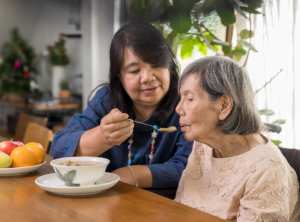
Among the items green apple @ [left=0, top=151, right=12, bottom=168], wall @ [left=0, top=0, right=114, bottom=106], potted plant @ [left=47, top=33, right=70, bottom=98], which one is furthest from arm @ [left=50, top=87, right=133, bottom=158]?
potted plant @ [left=47, top=33, right=70, bottom=98]

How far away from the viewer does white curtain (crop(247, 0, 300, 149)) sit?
85.7 inches

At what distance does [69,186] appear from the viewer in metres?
1.11

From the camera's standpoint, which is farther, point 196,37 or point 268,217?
point 196,37

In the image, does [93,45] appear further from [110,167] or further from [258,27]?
[110,167]

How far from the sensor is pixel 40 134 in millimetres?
2176

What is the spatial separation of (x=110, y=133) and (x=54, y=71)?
476 cm


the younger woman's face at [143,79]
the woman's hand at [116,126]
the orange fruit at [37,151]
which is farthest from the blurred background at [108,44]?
the orange fruit at [37,151]

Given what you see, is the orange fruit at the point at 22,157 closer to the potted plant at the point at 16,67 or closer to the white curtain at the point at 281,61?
the white curtain at the point at 281,61

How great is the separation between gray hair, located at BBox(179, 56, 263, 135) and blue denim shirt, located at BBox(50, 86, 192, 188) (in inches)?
15.4

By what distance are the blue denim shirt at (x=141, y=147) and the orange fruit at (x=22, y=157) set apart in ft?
0.79

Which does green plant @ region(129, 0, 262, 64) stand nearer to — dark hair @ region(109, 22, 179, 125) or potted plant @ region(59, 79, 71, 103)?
dark hair @ region(109, 22, 179, 125)

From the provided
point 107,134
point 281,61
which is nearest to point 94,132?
point 107,134

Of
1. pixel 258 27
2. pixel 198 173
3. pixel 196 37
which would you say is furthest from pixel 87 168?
pixel 258 27

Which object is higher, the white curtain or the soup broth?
the white curtain
